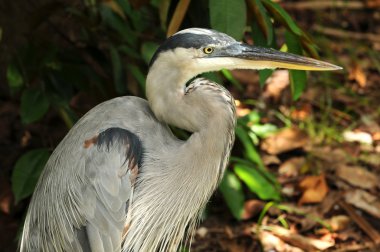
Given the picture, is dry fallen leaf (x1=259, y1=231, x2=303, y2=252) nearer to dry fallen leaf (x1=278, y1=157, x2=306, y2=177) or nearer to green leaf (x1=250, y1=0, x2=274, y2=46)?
dry fallen leaf (x1=278, y1=157, x2=306, y2=177)

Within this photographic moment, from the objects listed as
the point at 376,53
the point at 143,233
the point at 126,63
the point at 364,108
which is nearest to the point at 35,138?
the point at 126,63

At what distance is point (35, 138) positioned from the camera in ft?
13.7

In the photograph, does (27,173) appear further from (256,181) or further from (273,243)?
(273,243)

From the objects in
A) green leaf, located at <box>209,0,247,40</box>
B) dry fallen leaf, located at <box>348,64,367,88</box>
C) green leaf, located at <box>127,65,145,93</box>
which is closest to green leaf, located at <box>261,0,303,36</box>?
green leaf, located at <box>209,0,247,40</box>

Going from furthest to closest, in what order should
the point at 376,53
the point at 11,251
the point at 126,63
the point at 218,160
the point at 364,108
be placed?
the point at 376,53, the point at 364,108, the point at 11,251, the point at 126,63, the point at 218,160

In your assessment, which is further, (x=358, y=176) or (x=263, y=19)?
(x=358, y=176)

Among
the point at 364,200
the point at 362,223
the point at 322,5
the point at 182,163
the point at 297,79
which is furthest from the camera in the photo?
the point at 322,5

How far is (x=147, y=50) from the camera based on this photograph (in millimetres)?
3607

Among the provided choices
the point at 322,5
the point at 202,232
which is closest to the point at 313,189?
the point at 202,232

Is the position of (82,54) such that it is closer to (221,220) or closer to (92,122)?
(92,122)

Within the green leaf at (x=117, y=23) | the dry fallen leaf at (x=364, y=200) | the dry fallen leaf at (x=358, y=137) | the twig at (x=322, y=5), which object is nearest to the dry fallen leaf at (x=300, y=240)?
the dry fallen leaf at (x=364, y=200)

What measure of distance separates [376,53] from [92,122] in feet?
10.4

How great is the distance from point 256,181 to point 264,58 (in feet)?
4.44

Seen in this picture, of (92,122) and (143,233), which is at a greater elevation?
(92,122)
